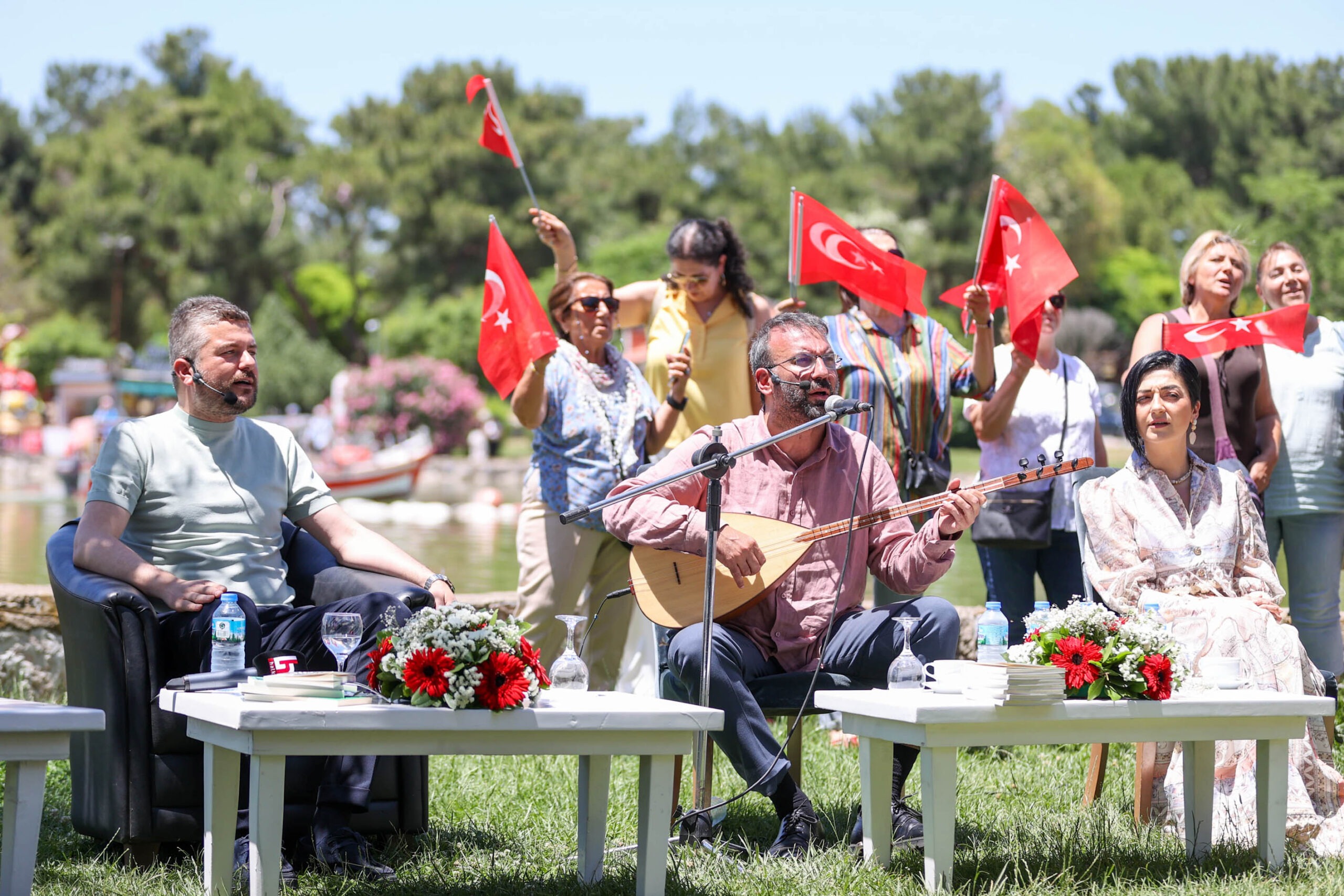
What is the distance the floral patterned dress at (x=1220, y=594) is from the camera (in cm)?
417

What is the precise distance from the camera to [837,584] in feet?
13.8

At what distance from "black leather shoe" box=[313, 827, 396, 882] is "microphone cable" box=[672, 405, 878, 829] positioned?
0.88m

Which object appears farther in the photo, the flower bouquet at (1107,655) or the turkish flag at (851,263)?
the turkish flag at (851,263)

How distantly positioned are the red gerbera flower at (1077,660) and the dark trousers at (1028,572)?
1.90 metres

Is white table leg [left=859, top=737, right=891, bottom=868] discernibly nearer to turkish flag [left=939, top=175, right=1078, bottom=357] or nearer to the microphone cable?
the microphone cable

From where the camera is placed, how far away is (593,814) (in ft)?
12.0

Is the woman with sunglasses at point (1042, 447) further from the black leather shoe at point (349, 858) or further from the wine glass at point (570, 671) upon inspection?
the black leather shoe at point (349, 858)

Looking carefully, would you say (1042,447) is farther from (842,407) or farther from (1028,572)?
(842,407)

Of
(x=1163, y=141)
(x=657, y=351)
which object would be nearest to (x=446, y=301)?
(x=1163, y=141)

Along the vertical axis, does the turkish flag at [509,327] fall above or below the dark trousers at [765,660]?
above

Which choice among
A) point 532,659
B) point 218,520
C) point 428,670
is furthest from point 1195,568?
point 218,520

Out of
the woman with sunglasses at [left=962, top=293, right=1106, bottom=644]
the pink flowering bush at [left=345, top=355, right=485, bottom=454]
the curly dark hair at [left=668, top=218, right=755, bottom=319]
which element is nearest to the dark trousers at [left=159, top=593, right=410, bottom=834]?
the curly dark hair at [left=668, top=218, right=755, bottom=319]

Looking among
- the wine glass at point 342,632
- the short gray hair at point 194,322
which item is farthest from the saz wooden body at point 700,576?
the short gray hair at point 194,322

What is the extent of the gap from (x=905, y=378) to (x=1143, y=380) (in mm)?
1013
